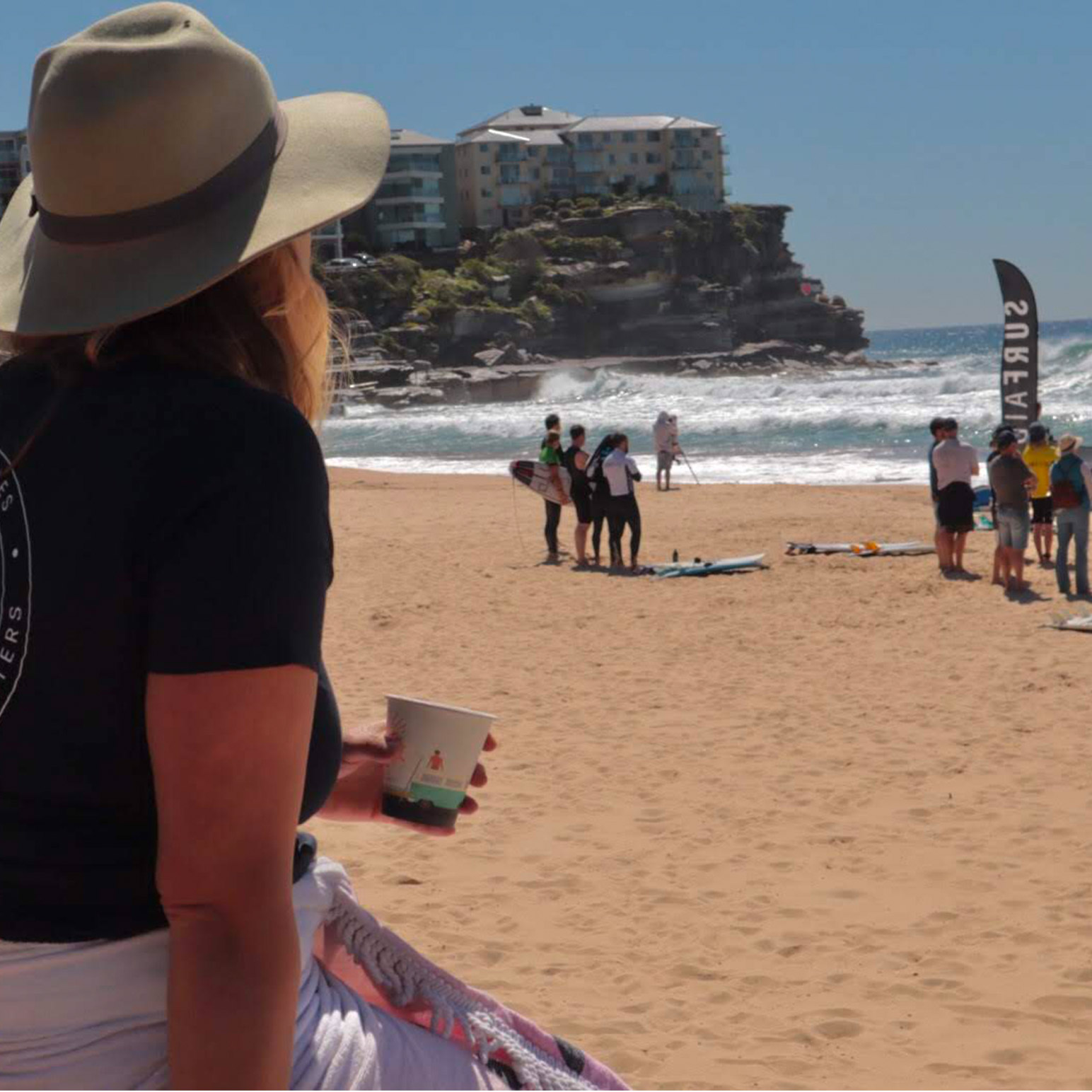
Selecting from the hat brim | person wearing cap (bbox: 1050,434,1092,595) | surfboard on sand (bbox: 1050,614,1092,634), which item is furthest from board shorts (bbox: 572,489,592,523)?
the hat brim

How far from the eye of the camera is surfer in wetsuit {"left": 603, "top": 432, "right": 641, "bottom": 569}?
1556cm

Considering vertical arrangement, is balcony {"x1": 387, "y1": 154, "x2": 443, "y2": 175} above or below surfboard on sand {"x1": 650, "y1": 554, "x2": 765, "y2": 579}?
above

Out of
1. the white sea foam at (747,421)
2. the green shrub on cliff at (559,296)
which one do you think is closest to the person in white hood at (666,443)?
the white sea foam at (747,421)

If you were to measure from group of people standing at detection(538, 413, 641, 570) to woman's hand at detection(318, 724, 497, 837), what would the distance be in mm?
13680

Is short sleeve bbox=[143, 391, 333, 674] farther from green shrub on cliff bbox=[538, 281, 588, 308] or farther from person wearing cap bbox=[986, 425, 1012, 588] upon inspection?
green shrub on cliff bbox=[538, 281, 588, 308]

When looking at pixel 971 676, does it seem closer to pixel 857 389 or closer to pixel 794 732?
pixel 794 732

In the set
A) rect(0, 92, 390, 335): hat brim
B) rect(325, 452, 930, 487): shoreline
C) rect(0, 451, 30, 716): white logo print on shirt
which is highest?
rect(0, 92, 390, 335): hat brim

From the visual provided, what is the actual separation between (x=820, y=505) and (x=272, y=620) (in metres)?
21.7

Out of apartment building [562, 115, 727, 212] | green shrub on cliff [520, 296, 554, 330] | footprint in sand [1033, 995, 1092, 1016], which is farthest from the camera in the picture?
apartment building [562, 115, 727, 212]

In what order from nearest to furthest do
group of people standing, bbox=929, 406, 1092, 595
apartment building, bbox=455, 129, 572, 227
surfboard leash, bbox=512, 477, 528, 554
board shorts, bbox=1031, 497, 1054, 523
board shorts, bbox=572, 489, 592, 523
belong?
group of people standing, bbox=929, 406, 1092, 595 → board shorts, bbox=1031, 497, 1054, 523 → board shorts, bbox=572, 489, 592, 523 → surfboard leash, bbox=512, 477, 528, 554 → apartment building, bbox=455, 129, 572, 227

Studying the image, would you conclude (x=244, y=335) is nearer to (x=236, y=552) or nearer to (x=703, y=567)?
(x=236, y=552)

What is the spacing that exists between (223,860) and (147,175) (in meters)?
0.55

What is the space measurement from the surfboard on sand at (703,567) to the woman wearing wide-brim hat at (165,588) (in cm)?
1386

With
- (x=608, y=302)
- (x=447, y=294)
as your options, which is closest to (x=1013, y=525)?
(x=447, y=294)
